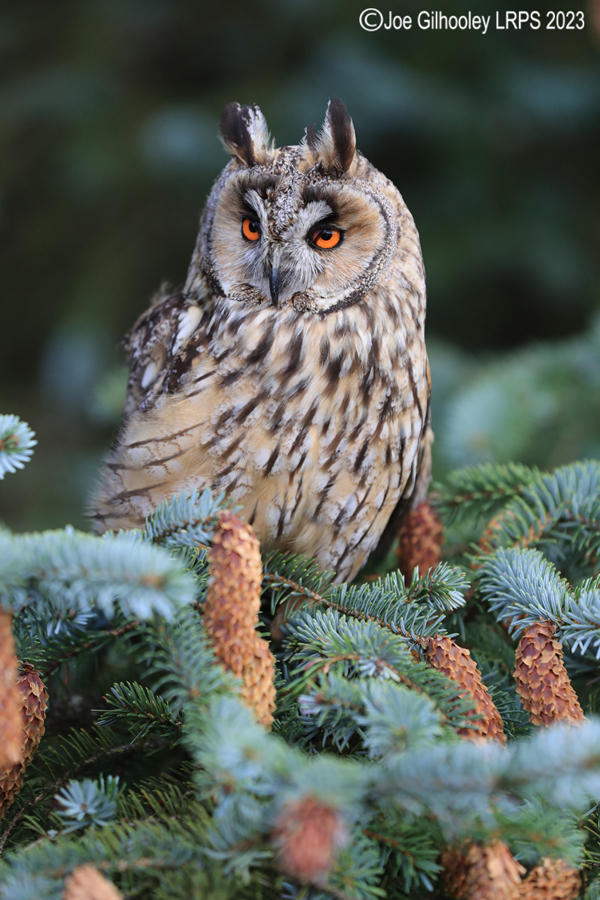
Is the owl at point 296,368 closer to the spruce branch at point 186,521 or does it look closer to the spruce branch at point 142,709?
the spruce branch at point 186,521

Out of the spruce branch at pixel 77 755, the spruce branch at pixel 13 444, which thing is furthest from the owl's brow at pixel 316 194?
the spruce branch at pixel 77 755

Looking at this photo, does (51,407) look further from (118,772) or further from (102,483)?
(118,772)

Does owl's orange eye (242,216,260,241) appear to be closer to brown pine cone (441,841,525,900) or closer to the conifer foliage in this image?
the conifer foliage

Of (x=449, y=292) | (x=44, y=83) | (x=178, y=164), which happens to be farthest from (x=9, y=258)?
(x=449, y=292)

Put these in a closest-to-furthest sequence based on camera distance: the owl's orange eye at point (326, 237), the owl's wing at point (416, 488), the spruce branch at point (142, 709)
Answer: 1. the spruce branch at point (142, 709)
2. the owl's orange eye at point (326, 237)
3. the owl's wing at point (416, 488)

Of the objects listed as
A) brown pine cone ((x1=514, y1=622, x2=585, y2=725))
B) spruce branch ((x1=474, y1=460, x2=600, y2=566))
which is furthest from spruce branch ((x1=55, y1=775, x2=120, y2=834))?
spruce branch ((x1=474, y1=460, x2=600, y2=566))

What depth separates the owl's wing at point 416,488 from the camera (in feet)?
4.92

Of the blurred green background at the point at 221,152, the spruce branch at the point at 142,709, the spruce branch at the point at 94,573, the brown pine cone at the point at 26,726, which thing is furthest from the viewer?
the blurred green background at the point at 221,152

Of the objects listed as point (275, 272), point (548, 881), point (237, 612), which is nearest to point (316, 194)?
point (275, 272)

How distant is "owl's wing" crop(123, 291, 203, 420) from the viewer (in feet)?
4.81

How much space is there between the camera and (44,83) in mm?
2660

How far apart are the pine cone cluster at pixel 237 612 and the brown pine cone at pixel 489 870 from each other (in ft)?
0.78

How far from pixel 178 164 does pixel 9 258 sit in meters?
1.08

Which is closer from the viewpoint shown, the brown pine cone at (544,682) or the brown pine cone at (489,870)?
the brown pine cone at (489,870)
